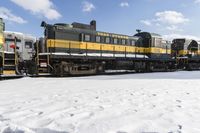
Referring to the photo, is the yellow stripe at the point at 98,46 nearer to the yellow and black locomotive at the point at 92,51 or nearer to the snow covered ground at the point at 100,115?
the yellow and black locomotive at the point at 92,51

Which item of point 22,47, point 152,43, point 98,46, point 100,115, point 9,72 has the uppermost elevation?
point 152,43

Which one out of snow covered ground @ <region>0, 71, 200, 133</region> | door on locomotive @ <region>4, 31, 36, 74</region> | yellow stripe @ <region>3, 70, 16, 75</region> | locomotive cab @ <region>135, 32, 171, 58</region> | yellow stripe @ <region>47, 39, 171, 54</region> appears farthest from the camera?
locomotive cab @ <region>135, 32, 171, 58</region>

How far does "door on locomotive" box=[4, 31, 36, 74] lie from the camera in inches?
580

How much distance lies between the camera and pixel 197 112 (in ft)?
16.9

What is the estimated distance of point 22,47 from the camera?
50.7 ft

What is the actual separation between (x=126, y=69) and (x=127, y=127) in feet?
55.5

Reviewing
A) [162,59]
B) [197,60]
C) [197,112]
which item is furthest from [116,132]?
[197,60]

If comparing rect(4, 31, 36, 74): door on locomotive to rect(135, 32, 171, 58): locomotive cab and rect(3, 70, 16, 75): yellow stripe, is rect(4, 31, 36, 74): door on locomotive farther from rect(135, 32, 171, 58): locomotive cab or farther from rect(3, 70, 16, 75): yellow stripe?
rect(135, 32, 171, 58): locomotive cab

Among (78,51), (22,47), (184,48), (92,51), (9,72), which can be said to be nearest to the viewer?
(9,72)

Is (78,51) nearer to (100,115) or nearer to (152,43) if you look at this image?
(152,43)

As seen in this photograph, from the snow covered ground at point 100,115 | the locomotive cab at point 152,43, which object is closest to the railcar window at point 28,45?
the snow covered ground at point 100,115

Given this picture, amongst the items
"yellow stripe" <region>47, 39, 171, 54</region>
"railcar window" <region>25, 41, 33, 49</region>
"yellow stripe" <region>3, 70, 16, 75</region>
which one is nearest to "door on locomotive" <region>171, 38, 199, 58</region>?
"yellow stripe" <region>47, 39, 171, 54</region>

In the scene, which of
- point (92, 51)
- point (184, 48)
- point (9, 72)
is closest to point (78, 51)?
point (92, 51)

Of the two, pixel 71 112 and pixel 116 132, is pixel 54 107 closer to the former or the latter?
pixel 71 112
